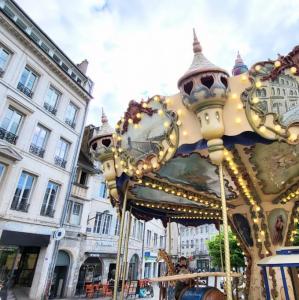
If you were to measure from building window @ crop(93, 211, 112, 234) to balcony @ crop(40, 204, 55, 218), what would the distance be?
16.8ft

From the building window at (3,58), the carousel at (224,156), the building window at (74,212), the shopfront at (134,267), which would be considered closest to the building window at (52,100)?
the building window at (3,58)

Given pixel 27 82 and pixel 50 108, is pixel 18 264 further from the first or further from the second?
pixel 27 82

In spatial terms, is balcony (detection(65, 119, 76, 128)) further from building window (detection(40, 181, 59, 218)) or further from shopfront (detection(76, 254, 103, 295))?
shopfront (detection(76, 254, 103, 295))

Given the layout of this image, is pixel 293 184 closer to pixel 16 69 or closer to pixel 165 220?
pixel 165 220

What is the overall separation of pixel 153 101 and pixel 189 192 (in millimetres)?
3321

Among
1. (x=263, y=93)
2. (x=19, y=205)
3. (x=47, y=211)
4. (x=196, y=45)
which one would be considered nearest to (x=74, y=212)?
(x=47, y=211)

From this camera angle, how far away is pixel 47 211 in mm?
15062

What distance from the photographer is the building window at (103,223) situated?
789 inches

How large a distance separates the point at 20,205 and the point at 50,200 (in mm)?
2077

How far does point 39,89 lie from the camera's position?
1559cm

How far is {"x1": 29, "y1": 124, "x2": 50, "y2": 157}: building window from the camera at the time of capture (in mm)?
14786

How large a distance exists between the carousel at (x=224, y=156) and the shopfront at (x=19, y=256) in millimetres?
7201

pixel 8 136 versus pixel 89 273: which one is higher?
pixel 8 136

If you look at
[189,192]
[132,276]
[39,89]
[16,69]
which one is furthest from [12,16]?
[132,276]
